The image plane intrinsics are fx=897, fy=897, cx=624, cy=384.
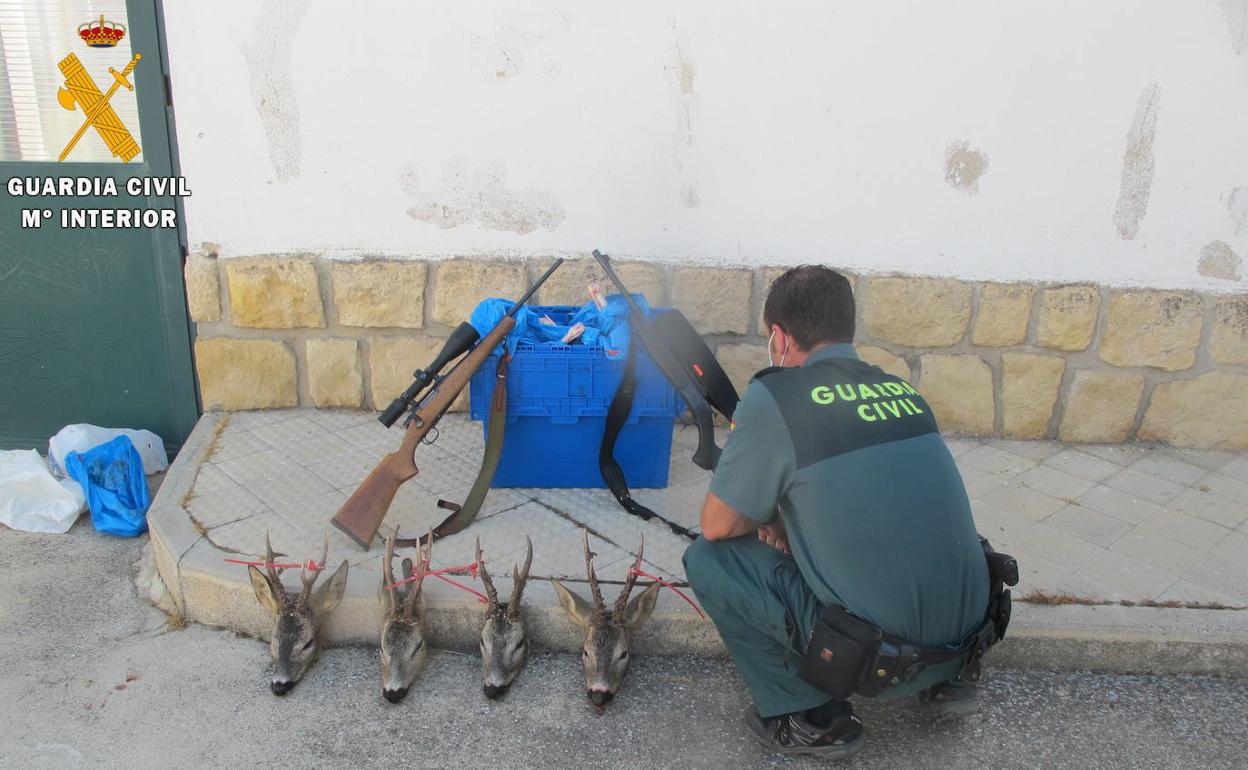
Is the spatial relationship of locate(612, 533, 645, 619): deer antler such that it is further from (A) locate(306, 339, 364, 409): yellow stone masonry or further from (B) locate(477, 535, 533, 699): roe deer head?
(A) locate(306, 339, 364, 409): yellow stone masonry

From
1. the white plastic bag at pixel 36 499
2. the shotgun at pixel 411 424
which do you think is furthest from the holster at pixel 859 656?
the white plastic bag at pixel 36 499

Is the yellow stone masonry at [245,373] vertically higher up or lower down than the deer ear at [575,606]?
higher up

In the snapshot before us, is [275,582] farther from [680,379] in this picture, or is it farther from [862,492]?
[862,492]

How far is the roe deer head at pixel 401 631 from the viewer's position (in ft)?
9.86

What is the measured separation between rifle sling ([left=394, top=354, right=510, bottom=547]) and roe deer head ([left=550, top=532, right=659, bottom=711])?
2.24 feet

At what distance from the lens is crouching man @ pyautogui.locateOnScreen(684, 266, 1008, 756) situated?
8.05 feet

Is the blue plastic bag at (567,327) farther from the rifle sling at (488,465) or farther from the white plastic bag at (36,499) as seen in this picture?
the white plastic bag at (36,499)

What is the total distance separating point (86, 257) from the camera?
4.56m

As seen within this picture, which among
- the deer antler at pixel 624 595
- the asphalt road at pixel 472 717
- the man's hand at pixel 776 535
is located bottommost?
the asphalt road at pixel 472 717

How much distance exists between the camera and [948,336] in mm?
4656

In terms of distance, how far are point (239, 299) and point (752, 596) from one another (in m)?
3.22

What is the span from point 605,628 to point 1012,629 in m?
1.48

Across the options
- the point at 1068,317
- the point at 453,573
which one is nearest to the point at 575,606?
the point at 453,573

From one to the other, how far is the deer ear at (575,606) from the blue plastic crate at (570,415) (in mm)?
975
